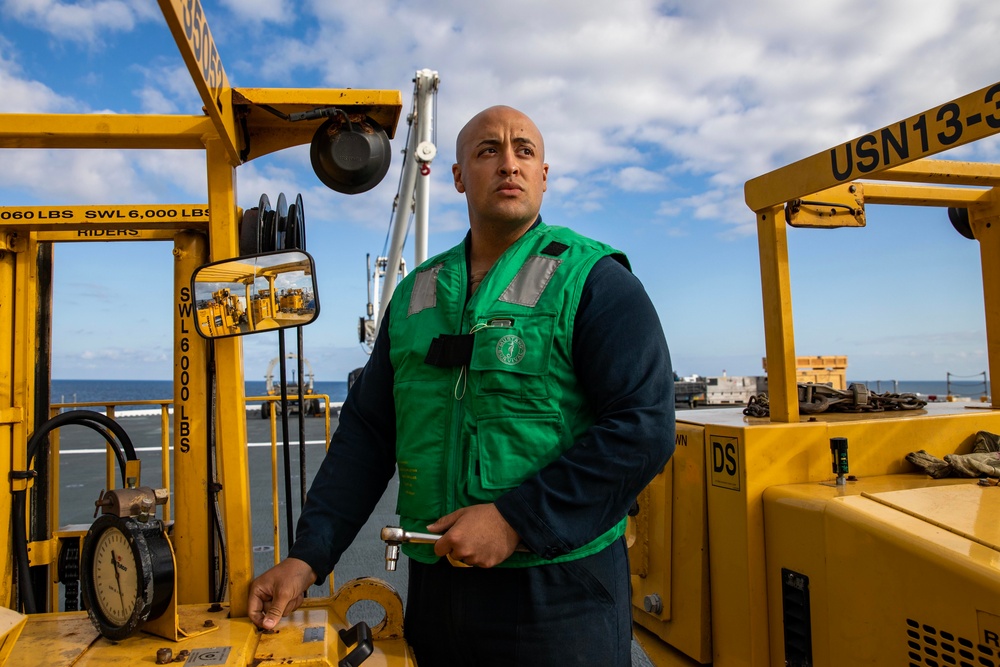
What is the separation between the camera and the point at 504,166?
5.88 ft

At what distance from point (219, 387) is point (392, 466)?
534 mm

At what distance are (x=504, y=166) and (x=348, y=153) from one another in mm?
535

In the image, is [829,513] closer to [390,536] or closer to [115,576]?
[390,536]

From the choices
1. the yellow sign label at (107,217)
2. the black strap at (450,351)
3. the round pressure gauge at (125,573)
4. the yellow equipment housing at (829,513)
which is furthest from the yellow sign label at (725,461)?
the yellow sign label at (107,217)

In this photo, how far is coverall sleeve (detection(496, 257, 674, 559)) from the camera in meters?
1.46

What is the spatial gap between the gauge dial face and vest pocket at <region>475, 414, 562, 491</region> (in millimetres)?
808

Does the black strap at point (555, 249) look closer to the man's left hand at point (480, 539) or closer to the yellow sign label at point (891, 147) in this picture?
the man's left hand at point (480, 539)

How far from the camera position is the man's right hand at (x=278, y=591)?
1.69 meters

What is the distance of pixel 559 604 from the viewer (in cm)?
160

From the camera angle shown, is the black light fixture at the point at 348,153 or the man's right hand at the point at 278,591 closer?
the man's right hand at the point at 278,591

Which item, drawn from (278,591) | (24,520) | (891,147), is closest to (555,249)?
(278,591)

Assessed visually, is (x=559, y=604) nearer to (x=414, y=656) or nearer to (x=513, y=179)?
(x=414, y=656)

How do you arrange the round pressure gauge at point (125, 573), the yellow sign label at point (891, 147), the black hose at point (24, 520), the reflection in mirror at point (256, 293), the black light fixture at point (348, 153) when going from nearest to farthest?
the round pressure gauge at point (125, 573)
the reflection in mirror at point (256, 293)
the black light fixture at point (348, 153)
the yellow sign label at point (891, 147)
the black hose at point (24, 520)

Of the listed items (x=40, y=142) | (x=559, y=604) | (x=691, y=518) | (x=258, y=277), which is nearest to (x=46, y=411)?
(x=40, y=142)
